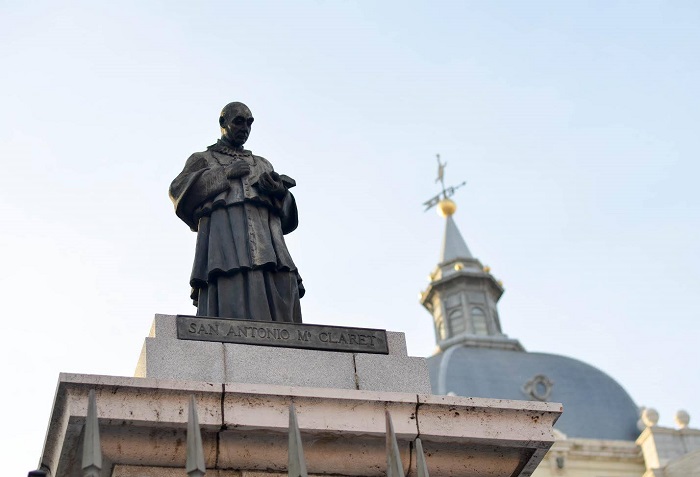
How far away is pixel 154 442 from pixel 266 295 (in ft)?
7.52

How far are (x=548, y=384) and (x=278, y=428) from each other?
5897cm

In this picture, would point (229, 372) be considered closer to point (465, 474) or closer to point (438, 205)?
point (465, 474)

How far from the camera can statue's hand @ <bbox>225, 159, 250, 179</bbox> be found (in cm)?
1318

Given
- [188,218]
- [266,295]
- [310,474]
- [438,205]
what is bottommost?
[310,474]

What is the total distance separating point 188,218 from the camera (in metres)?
13.3

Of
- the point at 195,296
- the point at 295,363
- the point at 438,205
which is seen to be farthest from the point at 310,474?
the point at 438,205

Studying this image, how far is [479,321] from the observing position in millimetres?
79000

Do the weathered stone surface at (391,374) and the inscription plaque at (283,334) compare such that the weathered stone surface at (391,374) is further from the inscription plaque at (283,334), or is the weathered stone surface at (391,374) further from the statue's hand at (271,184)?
the statue's hand at (271,184)

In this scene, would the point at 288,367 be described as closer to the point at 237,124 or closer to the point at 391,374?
the point at 391,374

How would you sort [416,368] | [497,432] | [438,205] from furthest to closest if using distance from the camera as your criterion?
[438,205] < [416,368] < [497,432]

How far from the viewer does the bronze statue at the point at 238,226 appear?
12.5 metres

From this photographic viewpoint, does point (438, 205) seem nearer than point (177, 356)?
No

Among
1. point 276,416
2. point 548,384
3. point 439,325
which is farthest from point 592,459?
point 276,416

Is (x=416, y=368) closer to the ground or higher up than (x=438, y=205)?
closer to the ground
